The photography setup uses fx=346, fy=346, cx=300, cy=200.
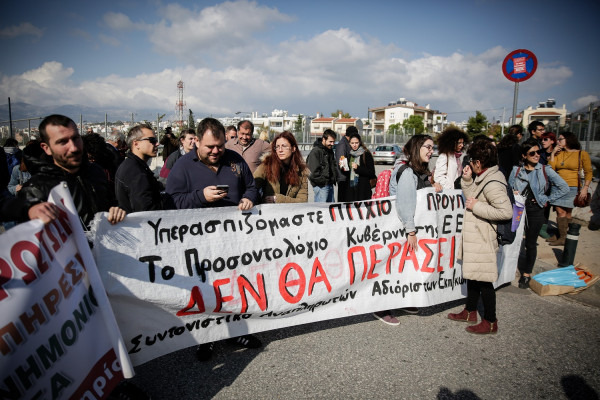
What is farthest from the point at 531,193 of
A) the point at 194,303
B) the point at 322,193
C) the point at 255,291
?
the point at 194,303

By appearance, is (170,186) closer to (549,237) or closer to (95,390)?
(95,390)

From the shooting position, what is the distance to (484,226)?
3.18m

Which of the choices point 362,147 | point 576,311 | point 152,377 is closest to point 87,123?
point 362,147

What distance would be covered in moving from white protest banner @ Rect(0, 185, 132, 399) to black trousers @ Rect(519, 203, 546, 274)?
458 cm

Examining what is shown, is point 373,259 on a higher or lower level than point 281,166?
lower

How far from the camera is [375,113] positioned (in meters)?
113

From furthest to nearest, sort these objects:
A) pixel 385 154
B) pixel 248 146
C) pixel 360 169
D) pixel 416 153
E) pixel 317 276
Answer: pixel 385 154 → pixel 360 169 → pixel 248 146 → pixel 416 153 → pixel 317 276

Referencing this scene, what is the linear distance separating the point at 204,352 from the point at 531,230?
13.6ft

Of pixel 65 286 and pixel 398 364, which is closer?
pixel 65 286

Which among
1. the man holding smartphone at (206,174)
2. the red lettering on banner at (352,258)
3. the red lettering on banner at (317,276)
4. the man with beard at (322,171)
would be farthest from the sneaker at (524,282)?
the man holding smartphone at (206,174)

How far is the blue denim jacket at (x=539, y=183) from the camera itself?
4.38 m

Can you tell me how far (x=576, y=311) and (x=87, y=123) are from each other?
1196cm

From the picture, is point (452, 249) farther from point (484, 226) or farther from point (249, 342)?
point (249, 342)

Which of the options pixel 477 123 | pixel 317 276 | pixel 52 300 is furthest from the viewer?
pixel 477 123
